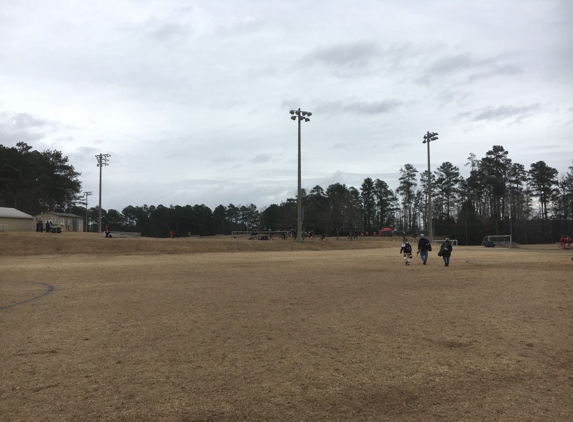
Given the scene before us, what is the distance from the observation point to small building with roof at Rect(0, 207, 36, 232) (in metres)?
51.1

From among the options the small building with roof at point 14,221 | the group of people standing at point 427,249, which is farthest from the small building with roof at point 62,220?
the group of people standing at point 427,249

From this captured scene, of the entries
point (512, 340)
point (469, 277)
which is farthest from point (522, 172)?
point (512, 340)

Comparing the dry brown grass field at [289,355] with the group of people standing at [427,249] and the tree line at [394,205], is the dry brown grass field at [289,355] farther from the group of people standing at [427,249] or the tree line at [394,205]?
the tree line at [394,205]

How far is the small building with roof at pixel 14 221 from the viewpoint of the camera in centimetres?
5109

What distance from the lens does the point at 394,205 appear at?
11525cm

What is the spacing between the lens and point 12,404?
4426 mm

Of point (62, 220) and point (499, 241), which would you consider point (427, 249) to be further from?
point (62, 220)

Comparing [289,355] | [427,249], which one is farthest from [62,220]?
[289,355]

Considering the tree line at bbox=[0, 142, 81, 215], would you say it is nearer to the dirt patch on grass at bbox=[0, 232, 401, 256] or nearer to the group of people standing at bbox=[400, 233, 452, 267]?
the dirt patch on grass at bbox=[0, 232, 401, 256]

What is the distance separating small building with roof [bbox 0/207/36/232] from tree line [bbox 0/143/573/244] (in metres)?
20.0

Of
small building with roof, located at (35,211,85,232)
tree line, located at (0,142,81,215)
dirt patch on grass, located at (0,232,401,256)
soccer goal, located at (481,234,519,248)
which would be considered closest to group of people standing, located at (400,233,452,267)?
dirt patch on grass, located at (0,232,401,256)

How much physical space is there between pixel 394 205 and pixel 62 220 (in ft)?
258

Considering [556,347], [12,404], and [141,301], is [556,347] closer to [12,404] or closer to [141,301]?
[12,404]

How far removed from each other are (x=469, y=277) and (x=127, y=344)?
12790 mm
